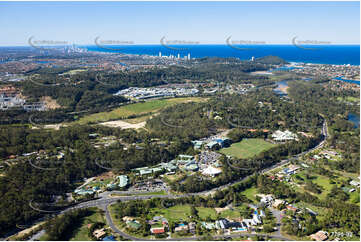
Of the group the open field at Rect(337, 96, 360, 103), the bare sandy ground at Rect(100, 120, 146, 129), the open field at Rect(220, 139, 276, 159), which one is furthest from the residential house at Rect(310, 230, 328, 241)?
the open field at Rect(337, 96, 360, 103)

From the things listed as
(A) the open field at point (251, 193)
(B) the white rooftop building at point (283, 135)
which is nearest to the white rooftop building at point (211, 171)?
(A) the open field at point (251, 193)

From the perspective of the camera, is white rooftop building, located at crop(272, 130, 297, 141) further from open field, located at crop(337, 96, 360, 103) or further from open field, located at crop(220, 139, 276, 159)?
open field, located at crop(337, 96, 360, 103)

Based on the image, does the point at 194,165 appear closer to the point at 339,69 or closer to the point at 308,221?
the point at 308,221

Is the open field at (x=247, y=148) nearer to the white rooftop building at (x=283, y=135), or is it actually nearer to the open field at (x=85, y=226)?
the white rooftop building at (x=283, y=135)

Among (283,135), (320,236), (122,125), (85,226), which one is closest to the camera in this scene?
(320,236)

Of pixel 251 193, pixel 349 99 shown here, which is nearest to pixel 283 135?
pixel 251 193

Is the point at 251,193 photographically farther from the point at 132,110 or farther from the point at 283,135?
the point at 132,110
